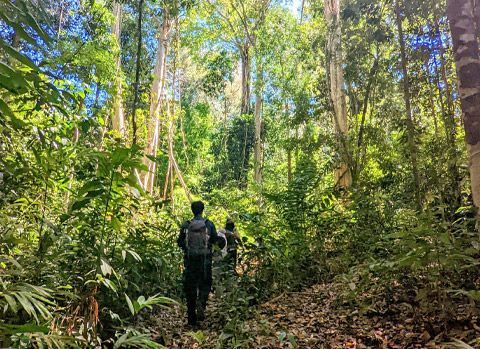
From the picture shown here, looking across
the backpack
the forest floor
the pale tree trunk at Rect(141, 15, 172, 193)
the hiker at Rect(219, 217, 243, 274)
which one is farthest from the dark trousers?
the pale tree trunk at Rect(141, 15, 172, 193)

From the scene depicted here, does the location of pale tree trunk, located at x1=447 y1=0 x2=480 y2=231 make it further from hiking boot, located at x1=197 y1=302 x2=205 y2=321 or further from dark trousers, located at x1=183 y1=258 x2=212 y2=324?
hiking boot, located at x1=197 y1=302 x2=205 y2=321

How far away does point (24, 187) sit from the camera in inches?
118

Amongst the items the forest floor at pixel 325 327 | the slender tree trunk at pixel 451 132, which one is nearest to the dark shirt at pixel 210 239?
the forest floor at pixel 325 327

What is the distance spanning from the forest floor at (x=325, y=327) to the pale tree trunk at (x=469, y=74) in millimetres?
1252

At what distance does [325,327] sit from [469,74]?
314cm

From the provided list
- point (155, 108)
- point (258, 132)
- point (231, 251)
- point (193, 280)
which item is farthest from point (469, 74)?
point (258, 132)

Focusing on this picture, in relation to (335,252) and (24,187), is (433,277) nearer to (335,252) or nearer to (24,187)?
(335,252)

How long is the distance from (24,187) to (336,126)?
958 cm

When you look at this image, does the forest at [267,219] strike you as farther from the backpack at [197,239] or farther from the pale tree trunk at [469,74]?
the backpack at [197,239]

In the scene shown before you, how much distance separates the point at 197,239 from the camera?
5668mm

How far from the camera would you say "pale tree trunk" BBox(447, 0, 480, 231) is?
306 cm

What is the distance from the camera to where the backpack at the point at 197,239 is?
5648 mm

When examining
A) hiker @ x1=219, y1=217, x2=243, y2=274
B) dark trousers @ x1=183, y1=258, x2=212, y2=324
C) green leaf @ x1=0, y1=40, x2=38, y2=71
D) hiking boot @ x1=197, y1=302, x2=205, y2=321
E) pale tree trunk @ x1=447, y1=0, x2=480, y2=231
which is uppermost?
pale tree trunk @ x1=447, y1=0, x2=480, y2=231

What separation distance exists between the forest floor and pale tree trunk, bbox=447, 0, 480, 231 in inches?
49.3
